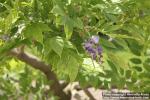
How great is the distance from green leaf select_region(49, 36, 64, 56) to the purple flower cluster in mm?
102

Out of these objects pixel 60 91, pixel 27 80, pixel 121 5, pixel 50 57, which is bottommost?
pixel 60 91

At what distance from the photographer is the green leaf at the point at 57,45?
1008 millimetres

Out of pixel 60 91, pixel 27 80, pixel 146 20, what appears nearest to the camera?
pixel 146 20

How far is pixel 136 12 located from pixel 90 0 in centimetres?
21

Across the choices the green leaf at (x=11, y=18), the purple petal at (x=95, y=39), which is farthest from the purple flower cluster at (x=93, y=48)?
the green leaf at (x=11, y=18)

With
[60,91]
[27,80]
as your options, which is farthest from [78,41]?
[60,91]

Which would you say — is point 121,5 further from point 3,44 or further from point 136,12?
point 3,44

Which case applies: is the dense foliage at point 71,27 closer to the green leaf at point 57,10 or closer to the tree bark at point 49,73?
the green leaf at point 57,10

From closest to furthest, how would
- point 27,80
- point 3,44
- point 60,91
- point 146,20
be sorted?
point 3,44
point 146,20
point 27,80
point 60,91

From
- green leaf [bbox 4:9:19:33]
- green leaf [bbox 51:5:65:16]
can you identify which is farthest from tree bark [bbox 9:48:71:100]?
green leaf [bbox 51:5:65:16]

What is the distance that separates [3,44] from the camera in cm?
117

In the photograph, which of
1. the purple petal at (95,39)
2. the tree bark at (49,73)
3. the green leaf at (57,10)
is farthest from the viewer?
the tree bark at (49,73)

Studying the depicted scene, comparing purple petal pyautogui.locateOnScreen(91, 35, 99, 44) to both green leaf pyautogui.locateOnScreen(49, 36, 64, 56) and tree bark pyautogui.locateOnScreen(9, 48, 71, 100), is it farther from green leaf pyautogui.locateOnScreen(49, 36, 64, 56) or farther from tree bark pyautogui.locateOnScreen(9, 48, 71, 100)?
tree bark pyautogui.locateOnScreen(9, 48, 71, 100)

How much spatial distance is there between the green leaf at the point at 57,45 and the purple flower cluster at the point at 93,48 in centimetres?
10
